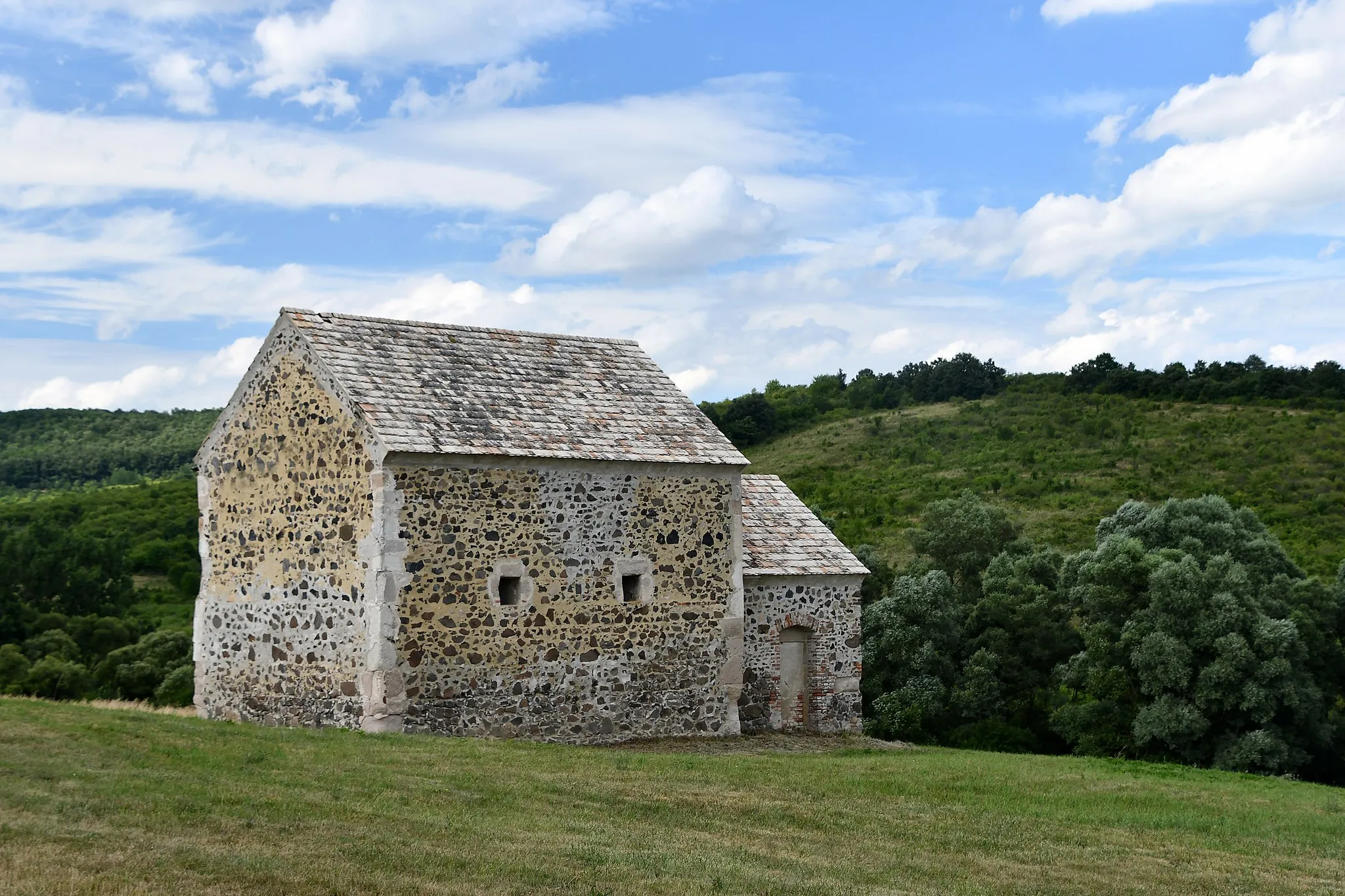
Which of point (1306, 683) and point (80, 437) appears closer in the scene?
point (1306, 683)

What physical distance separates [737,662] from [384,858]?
11.2 m

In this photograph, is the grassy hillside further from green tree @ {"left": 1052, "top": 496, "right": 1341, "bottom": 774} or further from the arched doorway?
the arched doorway

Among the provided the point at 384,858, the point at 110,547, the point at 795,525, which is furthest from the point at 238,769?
the point at 110,547

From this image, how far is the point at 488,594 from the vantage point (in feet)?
59.1

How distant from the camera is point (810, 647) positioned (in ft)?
72.6

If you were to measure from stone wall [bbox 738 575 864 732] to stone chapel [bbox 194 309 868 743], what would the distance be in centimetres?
6

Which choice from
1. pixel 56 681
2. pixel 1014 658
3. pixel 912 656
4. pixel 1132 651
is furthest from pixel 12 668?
pixel 1132 651

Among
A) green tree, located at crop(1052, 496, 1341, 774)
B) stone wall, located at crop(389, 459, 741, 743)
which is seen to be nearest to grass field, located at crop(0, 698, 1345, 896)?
stone wall, located at crop(389, 459, 741, 743)

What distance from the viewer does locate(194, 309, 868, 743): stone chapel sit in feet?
57.4

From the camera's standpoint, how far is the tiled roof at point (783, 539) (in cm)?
2177

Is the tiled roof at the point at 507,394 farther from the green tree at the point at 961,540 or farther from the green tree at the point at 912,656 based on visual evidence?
the green tree at the point at 961,540

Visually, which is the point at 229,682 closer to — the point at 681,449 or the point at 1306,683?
the point at 681,449

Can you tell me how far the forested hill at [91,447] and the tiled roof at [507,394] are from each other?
4251 centimetres

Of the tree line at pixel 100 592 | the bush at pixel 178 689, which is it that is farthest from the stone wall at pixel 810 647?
the tree line at pixel 100 592
